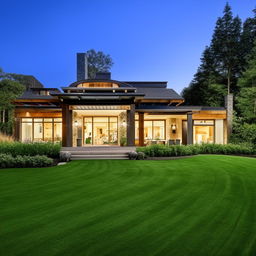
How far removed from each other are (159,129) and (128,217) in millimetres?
17088

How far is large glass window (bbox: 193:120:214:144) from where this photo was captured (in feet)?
65.5

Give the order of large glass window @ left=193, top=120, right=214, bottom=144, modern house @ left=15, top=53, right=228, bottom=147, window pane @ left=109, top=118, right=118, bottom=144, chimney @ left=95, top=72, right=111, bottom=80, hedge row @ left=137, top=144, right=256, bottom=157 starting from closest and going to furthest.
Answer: hedge row @ left=137, top=144, right=256, bottom=157 → modern house @ left=15, top=53, right=228, bottom=147 → window pane @ left=109, top=118, right=118, bottom=144 → large glass window @ left=193, top=120, right=214, bottom=144 → chimney @ left=95, top=72, right=111, bottom=80

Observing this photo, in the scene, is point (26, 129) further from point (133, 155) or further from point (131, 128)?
point (133, 155)

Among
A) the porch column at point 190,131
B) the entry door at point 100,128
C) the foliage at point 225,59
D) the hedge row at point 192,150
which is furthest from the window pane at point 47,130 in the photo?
the foliage at point 225,59

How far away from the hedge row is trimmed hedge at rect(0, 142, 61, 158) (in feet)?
16.5

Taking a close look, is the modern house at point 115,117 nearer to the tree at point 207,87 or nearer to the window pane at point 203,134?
the window pane at point 203,134

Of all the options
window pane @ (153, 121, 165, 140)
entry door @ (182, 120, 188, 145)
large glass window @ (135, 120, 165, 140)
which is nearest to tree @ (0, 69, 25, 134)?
large glass window @ (135, 120, 165, 140)

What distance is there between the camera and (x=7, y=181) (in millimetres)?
6246

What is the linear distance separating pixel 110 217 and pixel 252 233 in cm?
238

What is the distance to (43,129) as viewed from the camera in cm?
1998

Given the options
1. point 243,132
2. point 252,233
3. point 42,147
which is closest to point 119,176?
point 252,233

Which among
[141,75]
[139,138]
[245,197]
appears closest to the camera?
[245,197]

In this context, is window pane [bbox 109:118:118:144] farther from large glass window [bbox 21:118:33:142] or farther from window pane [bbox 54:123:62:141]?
large glass window [bbox 21:118:33:142]

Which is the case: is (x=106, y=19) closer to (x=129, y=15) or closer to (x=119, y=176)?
(x=129, y=15)
